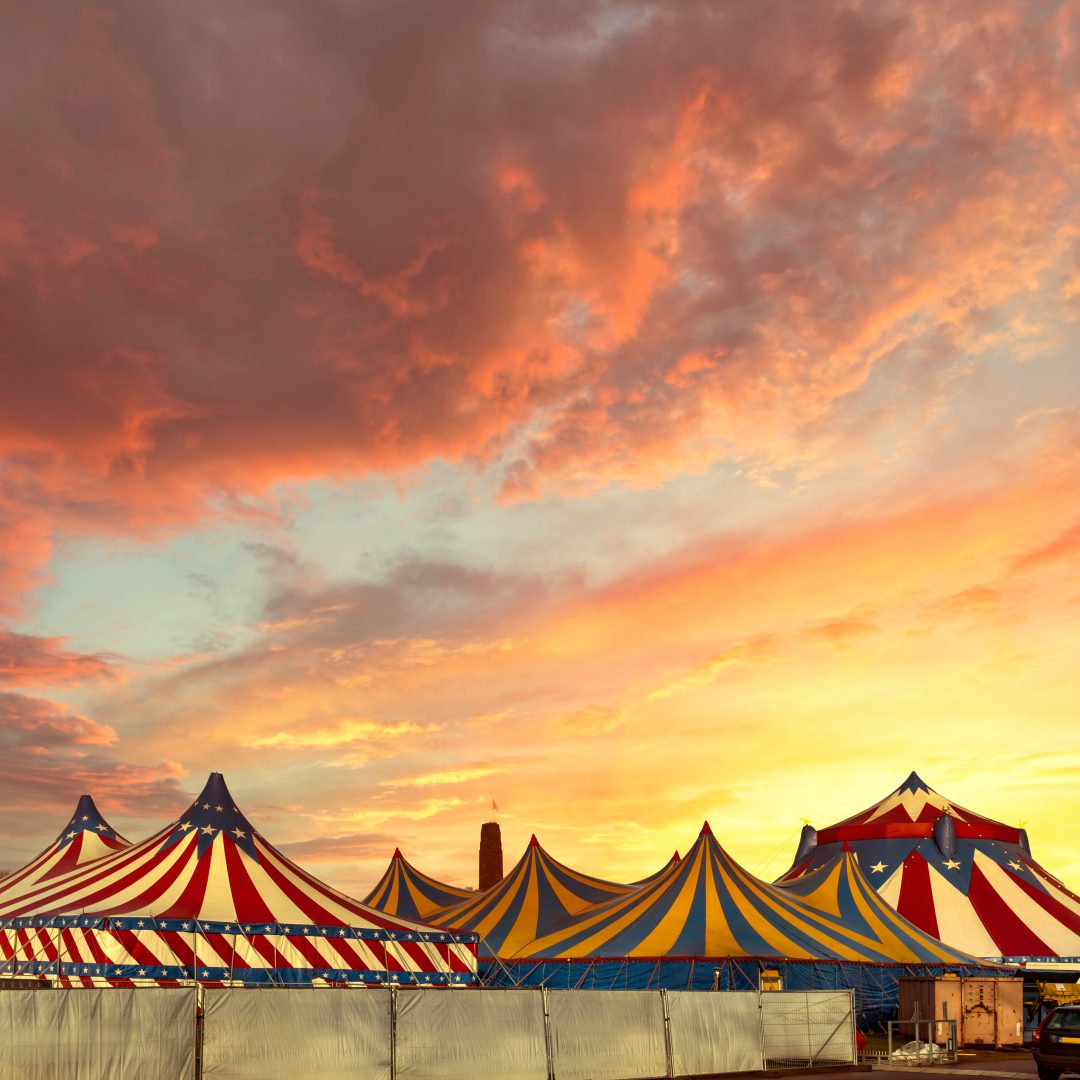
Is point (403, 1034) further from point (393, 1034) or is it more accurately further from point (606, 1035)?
point (606, 1035)

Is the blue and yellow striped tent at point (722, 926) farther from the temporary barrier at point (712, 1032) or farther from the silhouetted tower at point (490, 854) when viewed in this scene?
the silhouetted tower at point (490, 854)

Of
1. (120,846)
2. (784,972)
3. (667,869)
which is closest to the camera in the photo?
(784,972)

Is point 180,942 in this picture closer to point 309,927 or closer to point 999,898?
point 309,927

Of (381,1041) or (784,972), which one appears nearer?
(381,1041)

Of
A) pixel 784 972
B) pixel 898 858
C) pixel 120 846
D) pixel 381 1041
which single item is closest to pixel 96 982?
pixel 381 1041

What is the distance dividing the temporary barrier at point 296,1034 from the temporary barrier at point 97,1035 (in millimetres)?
255

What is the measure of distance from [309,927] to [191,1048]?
1248 cm

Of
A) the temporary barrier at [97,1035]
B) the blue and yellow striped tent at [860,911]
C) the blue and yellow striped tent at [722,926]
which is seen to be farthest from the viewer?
the blue and yellow striped tent at [860,911]

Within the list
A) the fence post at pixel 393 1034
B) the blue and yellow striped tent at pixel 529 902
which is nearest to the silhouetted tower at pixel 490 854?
the blue and yellow striped tent at pixel 529 902

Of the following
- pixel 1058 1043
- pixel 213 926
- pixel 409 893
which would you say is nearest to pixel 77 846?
pixel 409 893

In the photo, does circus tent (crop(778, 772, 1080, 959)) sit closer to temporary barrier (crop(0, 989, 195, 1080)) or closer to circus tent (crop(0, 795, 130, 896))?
circus tent (crop(0, 795, 130, 896))

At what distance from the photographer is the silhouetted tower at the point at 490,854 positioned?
81.1m

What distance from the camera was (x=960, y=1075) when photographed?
21328mm

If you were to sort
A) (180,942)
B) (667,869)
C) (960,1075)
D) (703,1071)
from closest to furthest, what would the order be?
1. (703,1071)
2. (960,1075)
3. (180,942)
4. (667,869)
